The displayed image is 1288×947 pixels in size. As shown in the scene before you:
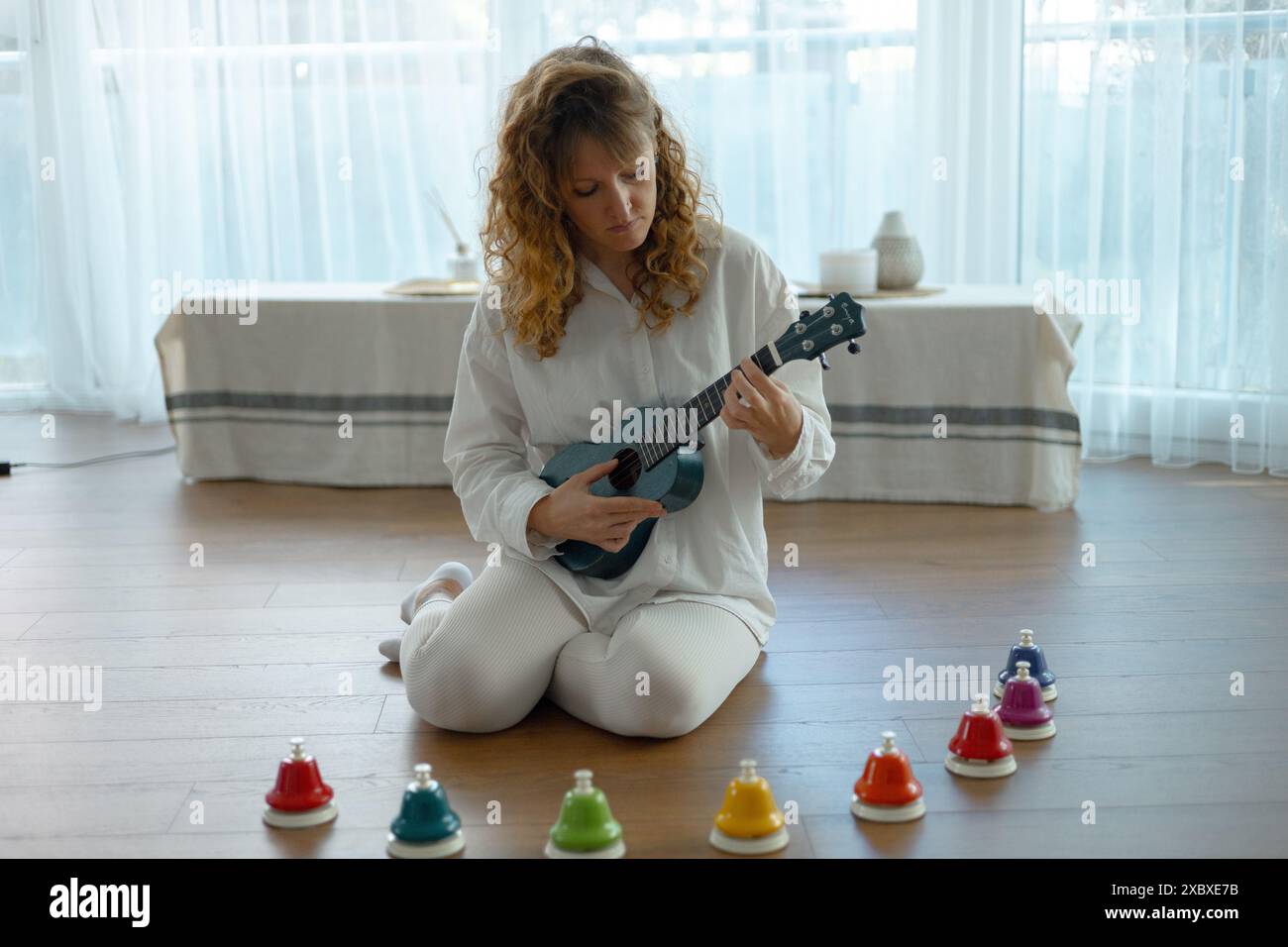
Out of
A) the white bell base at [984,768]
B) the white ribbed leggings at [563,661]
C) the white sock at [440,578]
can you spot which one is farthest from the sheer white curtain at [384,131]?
the white bell base at [984,768]

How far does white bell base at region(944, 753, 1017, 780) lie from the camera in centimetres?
157

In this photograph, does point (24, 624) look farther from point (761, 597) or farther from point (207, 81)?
point (207, 81)

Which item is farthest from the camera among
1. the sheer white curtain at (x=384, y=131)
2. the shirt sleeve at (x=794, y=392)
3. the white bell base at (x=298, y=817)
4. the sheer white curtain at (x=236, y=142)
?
the sheer white curtain at (x=236, y=142)

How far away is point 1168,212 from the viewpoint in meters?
3.19

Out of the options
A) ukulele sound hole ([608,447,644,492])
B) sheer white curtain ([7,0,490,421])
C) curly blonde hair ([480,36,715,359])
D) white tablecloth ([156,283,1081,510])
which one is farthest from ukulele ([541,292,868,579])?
sheer white curtain ([7,0,490,421])

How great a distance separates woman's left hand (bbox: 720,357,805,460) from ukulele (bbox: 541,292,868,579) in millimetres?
25

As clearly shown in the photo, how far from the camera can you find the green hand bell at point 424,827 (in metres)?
1.42

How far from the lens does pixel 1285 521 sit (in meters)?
2.68

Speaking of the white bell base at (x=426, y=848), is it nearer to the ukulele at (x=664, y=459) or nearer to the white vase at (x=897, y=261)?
the ukulele at (x=664, y=459)

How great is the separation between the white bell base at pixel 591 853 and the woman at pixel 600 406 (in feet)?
0.90

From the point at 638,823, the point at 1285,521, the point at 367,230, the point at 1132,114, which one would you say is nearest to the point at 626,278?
the point at 638,823

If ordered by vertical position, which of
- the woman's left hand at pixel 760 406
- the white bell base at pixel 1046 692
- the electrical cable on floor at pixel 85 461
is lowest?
the white bell base at pixel 1046 692
